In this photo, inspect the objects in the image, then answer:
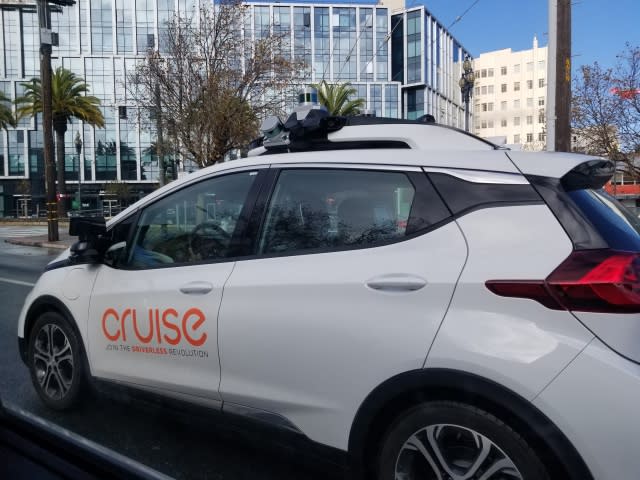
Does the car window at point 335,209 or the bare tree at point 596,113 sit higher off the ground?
the bare tree at point 596,113

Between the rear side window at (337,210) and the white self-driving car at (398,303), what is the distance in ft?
0.03

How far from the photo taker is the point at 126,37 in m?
59.5

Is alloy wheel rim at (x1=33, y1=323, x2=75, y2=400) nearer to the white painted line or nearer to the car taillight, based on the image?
the car taillight

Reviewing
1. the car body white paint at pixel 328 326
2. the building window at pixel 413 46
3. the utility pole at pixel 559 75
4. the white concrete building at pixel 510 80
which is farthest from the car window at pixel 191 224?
the white concrete building at pixel 510 80

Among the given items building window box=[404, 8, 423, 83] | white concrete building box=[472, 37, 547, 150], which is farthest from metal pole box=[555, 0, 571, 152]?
white concrete building box=[472, 37, 547, 150]

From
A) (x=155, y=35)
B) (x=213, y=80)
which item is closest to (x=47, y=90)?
(x=213, y=80)

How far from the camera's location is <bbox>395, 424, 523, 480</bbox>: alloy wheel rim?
203cm

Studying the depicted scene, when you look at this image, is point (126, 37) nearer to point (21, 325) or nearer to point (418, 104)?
point (418, 104)

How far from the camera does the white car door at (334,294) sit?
224cm

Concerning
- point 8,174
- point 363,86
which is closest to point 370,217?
point 363,86

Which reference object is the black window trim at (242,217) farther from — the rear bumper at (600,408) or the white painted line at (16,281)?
the white painted line at (16,281)

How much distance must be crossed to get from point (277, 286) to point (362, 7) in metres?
60.5

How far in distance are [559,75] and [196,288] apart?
357 inches

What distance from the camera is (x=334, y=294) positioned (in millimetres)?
2422
